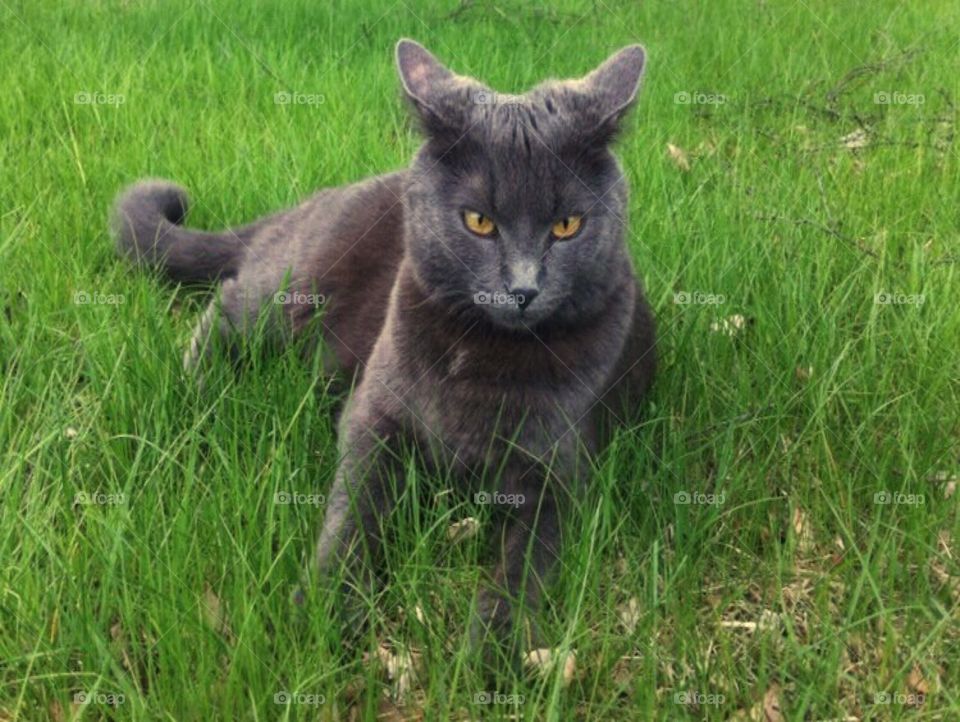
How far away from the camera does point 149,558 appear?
210cm

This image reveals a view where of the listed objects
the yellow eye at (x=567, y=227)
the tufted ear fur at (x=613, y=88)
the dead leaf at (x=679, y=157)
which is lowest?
the dead leaf at (x=679, y=157)

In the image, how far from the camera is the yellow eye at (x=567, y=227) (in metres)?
2.38

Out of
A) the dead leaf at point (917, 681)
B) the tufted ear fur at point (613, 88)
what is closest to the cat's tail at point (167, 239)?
the tufted ear fur at point (613, 88)

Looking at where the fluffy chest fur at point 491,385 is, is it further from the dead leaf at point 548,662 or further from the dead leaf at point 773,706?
the dead leaf at point 773,706

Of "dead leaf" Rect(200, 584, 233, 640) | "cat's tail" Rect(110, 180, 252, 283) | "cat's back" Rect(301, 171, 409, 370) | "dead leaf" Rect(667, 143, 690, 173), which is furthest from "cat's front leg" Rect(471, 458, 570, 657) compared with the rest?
"dead leaf" Rect(667, 143, 690, 173)

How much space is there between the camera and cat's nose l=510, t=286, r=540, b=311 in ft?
7.43

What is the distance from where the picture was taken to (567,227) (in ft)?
7.87

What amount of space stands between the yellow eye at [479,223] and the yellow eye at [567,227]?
14cm

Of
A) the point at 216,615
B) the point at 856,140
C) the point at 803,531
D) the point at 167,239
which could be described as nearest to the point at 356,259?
the point at 167,239

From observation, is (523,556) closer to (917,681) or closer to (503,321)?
(503,321)

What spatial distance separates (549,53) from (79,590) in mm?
4022

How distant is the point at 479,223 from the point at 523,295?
22 cm

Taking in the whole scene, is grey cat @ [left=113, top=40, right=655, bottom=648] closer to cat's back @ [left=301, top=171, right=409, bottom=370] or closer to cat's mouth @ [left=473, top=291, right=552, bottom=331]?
cat's mouth @ [left=473, top=291, right=552, bottom=331]

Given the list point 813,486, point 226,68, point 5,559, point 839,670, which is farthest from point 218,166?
point 839,670
